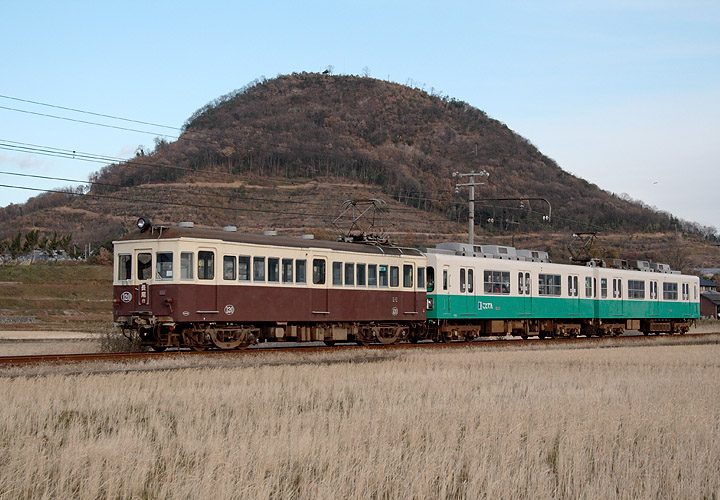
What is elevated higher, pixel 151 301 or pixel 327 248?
pixel 327 248

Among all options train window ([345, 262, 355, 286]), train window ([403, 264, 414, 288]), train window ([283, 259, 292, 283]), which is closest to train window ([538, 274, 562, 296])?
train window ([403, 264, 414, 288])

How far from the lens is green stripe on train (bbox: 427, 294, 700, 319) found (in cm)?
3244

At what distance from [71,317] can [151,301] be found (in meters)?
37.2

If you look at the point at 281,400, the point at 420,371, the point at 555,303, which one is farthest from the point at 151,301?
the point at 555,303

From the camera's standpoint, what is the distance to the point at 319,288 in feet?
87.5

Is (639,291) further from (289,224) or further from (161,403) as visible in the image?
(289,224)

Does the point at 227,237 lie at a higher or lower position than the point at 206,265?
higher

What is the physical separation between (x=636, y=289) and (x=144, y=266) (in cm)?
2856

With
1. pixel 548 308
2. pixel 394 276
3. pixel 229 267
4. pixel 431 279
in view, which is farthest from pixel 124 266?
pixel 548 308

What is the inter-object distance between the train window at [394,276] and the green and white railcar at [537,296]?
2068mm

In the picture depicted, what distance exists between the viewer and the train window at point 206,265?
23234mm

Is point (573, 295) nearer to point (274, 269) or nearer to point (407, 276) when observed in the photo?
point (407, 276)

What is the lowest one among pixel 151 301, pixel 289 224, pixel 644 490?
pixel 644 490

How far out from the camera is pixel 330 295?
2703 centimetres
